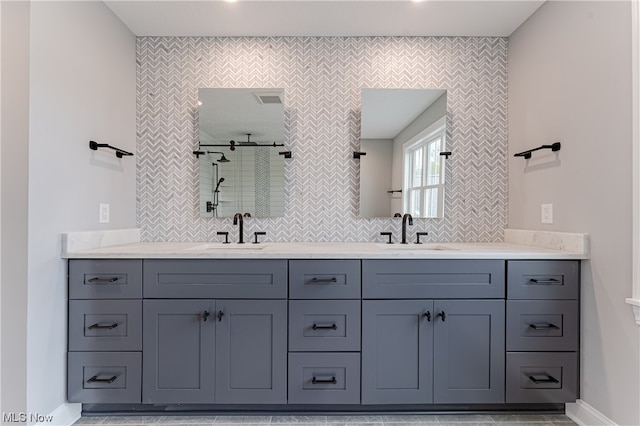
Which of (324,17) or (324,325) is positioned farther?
(324,17)

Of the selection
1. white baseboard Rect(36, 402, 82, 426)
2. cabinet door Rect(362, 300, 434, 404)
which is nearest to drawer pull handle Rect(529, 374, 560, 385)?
cabinet door Rect(362, 300, 434, 404)

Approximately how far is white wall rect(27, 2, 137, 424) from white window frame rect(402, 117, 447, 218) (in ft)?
6.29

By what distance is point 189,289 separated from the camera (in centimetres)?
186

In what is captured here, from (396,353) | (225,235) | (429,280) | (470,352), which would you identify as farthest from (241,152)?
(470,352)

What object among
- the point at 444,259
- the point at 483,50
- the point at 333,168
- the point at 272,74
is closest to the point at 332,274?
the point at 444,259

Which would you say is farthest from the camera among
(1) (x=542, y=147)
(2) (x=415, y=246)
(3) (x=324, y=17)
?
(2) (x=415, y=246)

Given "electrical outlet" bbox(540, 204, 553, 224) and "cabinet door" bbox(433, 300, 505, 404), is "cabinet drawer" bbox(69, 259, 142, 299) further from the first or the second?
"electrical outlet" bbox(540, 204, 553, 224)

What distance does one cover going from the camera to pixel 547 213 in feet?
6.85

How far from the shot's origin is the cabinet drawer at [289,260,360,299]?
1857mm

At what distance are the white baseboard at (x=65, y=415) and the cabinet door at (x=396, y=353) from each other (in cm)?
153

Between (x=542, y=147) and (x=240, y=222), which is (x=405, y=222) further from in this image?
(x=240, y=222)

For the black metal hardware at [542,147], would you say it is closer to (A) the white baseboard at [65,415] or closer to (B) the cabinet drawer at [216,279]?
(B) the cabinet drawer at [216,279]

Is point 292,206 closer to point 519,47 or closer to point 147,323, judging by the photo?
point 147,323

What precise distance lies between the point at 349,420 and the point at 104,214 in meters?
1.84
